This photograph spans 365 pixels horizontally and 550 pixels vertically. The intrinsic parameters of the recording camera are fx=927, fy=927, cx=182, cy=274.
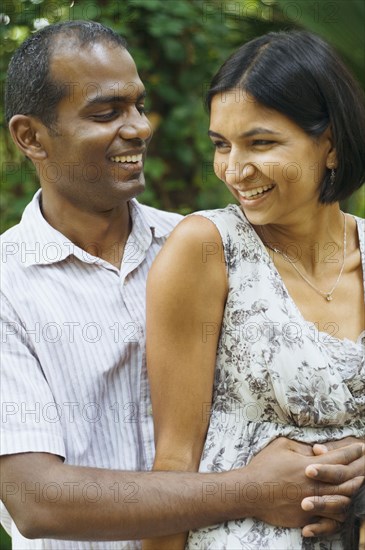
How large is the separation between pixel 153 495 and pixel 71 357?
0.40 meters

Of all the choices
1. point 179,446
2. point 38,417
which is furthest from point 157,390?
point 38,417

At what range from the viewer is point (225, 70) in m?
2.23

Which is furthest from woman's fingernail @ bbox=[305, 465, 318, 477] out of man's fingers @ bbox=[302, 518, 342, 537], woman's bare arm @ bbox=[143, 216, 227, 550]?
woman's bare arm @ bbox=[143, 216, 227, 550]

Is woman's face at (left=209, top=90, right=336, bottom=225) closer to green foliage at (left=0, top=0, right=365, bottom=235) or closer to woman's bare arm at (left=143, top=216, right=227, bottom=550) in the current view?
woman's bare arm at (left=143, top=216, right=227, bottom=550)

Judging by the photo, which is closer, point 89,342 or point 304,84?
point 304,84

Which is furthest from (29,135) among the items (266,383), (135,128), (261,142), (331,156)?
(266,383)

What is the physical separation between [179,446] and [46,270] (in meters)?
0.56

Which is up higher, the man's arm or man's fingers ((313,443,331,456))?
man's fingers ((313,443,331,456))

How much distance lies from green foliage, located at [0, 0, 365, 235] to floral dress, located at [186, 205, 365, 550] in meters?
2.48

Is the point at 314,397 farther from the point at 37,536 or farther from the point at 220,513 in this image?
the point at 37,536

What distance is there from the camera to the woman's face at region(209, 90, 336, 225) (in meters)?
2.14

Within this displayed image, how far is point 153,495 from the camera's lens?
2.16m

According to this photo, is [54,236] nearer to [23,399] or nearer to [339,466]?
[23,399]

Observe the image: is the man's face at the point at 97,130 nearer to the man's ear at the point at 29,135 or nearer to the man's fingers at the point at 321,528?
the man's ear at the point at 29,135
